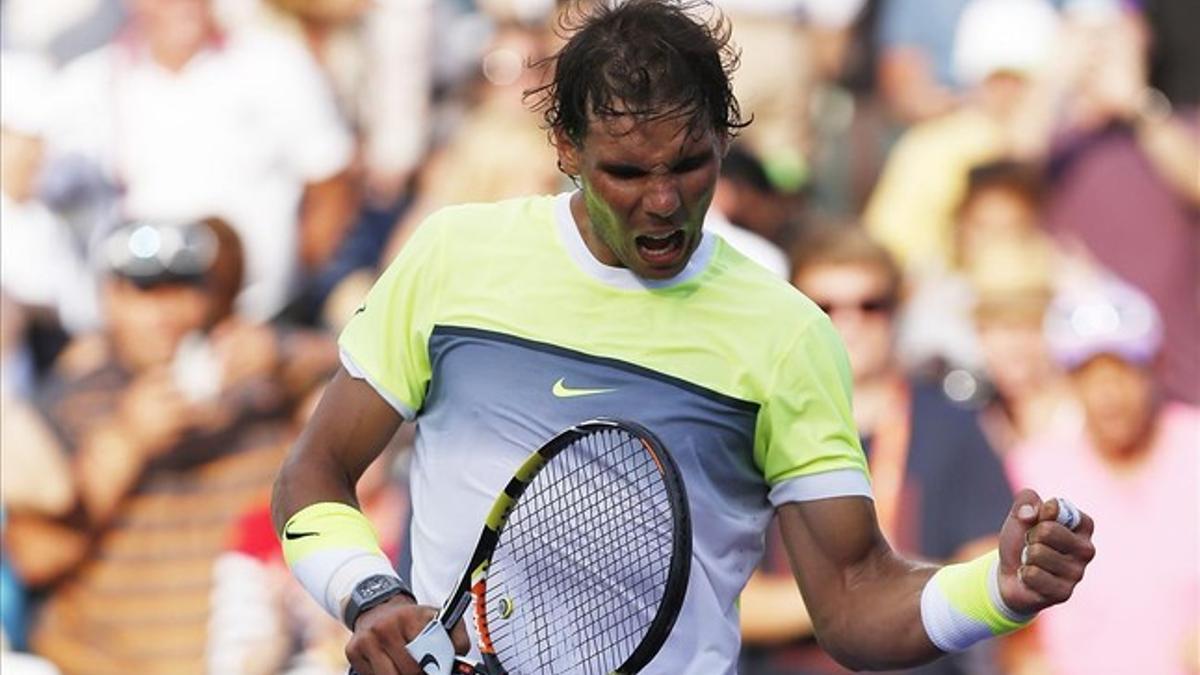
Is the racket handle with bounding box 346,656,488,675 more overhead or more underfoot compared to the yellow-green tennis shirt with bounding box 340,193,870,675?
more underfoot

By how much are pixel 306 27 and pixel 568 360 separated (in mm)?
4790

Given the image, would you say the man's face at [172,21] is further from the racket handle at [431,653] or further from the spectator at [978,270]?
the racket handle at [431,653]

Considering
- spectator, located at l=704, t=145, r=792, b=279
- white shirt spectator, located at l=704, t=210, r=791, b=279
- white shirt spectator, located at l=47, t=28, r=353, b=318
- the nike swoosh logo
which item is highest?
white shirt spectator, located at l=47, t=28, r=353, b=318

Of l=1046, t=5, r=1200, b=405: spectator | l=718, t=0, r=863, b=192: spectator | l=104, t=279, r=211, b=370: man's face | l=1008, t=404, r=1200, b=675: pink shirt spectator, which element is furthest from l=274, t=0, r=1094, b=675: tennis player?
l=1046, t=5, r=1200, b=405: spectator

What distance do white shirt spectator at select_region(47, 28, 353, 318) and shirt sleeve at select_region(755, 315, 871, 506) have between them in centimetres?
442

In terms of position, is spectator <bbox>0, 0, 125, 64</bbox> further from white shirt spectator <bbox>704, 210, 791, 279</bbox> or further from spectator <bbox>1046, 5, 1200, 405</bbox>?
spectator <bbox>1046, 5, 1200, 405</bbox>

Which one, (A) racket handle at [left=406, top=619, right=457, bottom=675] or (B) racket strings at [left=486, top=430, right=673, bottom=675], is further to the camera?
(B) racket strings at [left=486, top=430, right=673, bottom=675]

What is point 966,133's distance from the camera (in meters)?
8.83

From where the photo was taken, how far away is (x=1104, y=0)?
901 cm

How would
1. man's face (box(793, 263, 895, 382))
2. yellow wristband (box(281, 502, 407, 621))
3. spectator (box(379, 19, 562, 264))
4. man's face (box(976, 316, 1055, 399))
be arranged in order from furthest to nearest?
1. spectator (box(379, 19, 562, 264))
2. man's face (box(976, 316, 1055, 399))
3. man's face (box(793, 263, 895, 382))
4. yellow wristband (box(281, 502, 407, 621))

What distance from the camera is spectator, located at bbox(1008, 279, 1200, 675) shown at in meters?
7.84

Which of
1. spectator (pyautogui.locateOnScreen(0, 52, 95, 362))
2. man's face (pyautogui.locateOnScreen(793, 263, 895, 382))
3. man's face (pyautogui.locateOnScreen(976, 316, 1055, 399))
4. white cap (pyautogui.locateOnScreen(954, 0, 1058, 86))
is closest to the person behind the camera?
man's face (pyautogui.locateOnScreen(793, 263, 895, 382))

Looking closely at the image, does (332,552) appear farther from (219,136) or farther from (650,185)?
(219,136)

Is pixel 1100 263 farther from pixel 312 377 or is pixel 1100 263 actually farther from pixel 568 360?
pixel 568 360
